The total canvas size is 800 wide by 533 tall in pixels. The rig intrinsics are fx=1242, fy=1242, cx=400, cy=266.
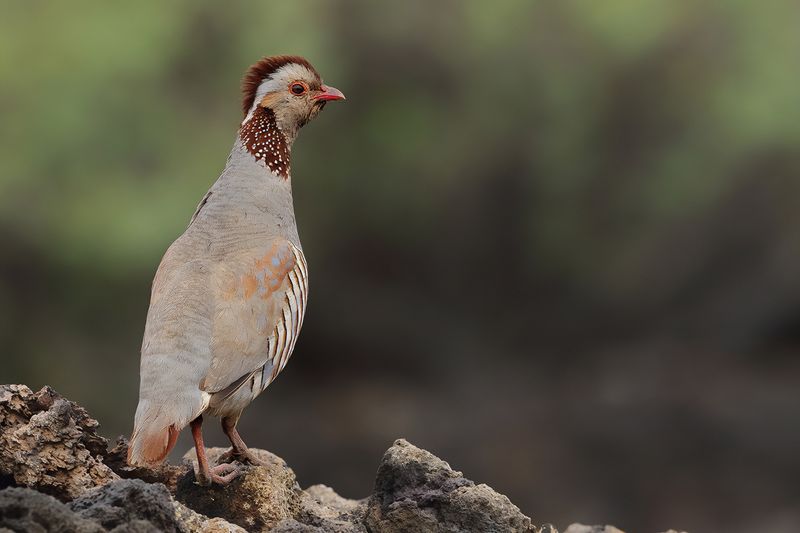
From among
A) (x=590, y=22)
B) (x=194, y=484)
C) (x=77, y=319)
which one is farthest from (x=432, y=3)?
(x=194, y=484)

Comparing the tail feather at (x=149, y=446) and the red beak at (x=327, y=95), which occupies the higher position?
the red beak at (x=327, y=95)

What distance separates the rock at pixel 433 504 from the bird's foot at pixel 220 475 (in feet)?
1.93

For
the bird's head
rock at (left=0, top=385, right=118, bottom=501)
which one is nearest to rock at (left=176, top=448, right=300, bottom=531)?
rock at (left=0, top=385, right=118, bottom=501)

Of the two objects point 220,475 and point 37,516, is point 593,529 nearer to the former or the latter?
point 220,475

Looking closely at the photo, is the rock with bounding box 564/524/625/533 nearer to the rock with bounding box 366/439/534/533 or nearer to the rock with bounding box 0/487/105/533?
the rock with bounding box 366/439/534/533

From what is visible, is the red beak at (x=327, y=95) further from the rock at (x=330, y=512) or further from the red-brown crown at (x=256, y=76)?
the rock at (x=330, y=512)

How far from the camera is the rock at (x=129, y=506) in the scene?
3.87 m

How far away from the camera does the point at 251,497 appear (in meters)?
5.02

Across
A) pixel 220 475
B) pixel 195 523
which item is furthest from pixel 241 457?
pixel 195 523

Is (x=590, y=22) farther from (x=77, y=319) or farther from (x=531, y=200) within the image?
(x=77, y=319)

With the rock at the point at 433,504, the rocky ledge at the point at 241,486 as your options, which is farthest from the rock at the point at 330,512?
the rock at the point at 433,504

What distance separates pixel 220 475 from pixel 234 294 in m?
0.91

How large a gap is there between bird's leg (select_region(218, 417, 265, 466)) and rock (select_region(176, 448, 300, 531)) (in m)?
0.18

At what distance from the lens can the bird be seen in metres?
5.21
